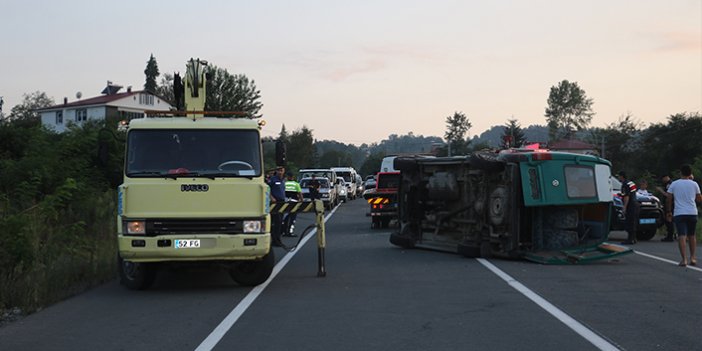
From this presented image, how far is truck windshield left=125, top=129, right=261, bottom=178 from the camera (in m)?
11.5

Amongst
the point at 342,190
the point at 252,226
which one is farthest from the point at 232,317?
the point at 342,190

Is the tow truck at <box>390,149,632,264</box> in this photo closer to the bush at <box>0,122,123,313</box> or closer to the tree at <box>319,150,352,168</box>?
the bush at <box>0,122,123,313</box>

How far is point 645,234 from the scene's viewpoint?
69.9 feet

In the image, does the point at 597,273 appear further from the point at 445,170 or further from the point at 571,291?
the point at 445,170

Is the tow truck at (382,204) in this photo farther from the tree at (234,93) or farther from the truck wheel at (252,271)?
the tree at (234,93)

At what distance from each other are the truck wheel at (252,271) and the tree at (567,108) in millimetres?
121108

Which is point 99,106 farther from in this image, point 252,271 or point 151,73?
point 252,271

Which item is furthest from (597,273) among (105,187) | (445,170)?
(105,187)

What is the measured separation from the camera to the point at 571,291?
37.3 ft

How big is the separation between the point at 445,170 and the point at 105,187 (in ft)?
48.7

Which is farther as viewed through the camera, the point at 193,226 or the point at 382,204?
the point at 382,204

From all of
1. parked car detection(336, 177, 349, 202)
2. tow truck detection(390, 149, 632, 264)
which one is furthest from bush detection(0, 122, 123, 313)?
parked car detection(336, 177, 349, 202)

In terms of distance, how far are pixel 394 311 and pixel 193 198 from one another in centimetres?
337

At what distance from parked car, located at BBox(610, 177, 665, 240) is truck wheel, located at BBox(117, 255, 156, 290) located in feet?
41.4
